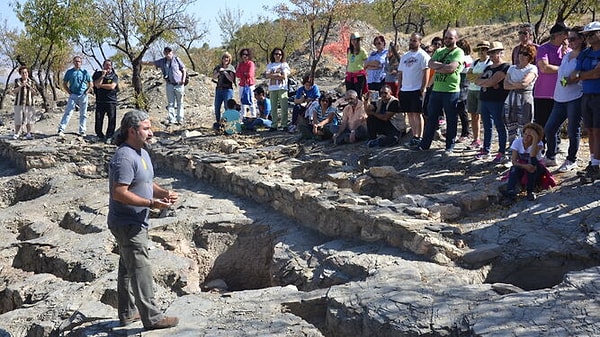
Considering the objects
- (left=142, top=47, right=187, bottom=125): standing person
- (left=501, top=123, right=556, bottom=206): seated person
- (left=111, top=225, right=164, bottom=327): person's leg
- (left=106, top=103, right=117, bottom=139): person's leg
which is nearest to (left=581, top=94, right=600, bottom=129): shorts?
(left=501, top=123, right=556, bottom=206): seated person

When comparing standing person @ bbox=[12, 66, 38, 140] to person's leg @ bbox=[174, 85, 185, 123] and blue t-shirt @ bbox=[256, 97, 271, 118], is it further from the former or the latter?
blue t-shirt @ bbox=[256, 97, 271, 118]

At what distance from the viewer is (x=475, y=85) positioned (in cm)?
876

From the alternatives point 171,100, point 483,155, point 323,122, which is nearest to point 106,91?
point 171,100

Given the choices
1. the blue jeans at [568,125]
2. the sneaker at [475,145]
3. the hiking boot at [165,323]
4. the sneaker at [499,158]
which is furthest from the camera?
the sneaker at [475,145]

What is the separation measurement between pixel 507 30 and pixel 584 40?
29069 mm

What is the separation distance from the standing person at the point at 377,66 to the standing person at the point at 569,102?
401 centimetres

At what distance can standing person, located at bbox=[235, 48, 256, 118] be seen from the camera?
12.8 meters

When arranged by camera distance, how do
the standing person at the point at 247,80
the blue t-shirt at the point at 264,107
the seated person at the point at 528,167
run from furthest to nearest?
the blue t-shirt at the point at 264,107, the standing person at the point at 247,80, the seated person at the point at 528,167

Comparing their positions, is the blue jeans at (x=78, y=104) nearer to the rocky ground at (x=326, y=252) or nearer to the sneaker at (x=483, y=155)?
the rocky ground at (x=326, y=252)

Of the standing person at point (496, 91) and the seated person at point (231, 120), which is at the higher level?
the standing person at point (496, 91)

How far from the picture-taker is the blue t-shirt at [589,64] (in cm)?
660

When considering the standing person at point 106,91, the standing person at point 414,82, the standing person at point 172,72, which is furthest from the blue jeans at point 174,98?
the standing person at point 414,82

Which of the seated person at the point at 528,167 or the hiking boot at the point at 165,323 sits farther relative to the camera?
the seated person at the point at 528,167

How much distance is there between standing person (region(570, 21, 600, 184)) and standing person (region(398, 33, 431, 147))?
274 cm
